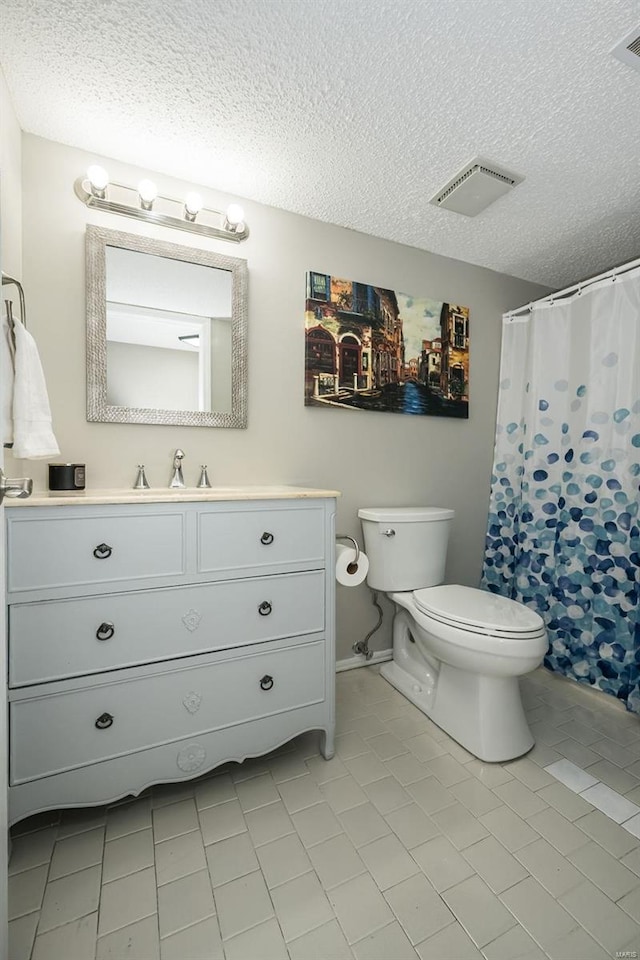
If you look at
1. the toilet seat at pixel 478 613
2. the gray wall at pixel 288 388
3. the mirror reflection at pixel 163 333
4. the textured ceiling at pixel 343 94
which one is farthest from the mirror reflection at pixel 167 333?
the toilet seat at pixel 478 613

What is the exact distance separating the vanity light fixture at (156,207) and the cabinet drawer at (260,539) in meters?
1.17

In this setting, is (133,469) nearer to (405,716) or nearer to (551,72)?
(405,716)

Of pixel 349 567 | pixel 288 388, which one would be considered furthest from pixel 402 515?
pixel 288 388

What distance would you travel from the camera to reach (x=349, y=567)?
5.86ft

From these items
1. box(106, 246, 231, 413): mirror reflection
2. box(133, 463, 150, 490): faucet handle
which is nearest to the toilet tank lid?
box(106, 246, 231, 413): mirror reflection

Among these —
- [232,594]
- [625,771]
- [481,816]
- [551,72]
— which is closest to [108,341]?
[232,594]

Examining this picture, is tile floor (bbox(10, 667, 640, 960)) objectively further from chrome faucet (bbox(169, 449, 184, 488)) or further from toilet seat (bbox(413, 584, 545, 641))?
chrome faucet (bbox(169, 449, 184, 488))

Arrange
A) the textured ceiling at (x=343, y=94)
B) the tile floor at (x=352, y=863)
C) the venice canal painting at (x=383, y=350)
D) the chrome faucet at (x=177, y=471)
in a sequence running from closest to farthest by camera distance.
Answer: the tile floor at (x=352, y=863), the textured ceiling at (x=343, y=94), the chrome faucet at (x=177, y=471), the venice canal painting at (x=383, y=350)

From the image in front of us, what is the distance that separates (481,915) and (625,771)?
841 millimetres

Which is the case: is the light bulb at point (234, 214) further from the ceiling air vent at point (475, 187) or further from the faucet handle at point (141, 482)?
the faucet handle at point (141, 482)

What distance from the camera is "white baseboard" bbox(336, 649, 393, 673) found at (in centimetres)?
216

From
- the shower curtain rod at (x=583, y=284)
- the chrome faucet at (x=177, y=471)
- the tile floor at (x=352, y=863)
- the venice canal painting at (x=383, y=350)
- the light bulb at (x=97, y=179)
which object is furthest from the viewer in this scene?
the venice canal painting at (x=383, y=350)

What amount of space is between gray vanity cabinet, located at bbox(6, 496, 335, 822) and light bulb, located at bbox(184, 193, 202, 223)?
1167 mm

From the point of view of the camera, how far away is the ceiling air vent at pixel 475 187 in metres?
1.67
